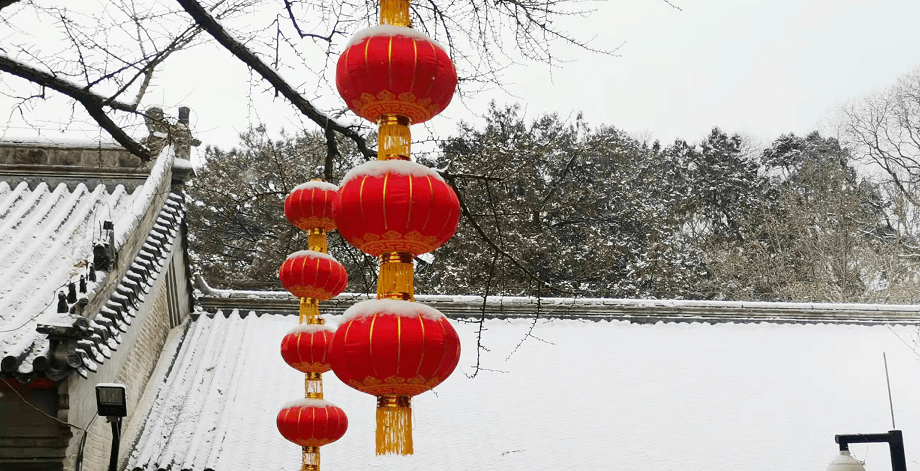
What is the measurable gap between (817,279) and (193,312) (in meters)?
17.3

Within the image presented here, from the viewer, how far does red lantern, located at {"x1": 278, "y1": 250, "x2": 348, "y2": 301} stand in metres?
5.41

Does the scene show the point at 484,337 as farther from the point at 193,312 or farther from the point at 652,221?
the point at 652,221

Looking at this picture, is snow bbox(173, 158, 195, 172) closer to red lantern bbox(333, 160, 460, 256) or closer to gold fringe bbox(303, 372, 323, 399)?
gold fringe bbox(303, 372, 323, 399)

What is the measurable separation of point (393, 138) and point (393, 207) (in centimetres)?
39

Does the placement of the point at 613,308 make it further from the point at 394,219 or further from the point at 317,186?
the point at 394,219

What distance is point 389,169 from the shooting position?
2994 mm

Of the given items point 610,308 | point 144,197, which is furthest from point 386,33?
point 610,308

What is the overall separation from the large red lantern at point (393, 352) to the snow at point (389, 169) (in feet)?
1.56

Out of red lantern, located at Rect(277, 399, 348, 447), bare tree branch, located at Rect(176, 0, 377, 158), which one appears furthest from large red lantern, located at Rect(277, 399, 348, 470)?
bare tree branch, located at Rect(176, 0, 377, 158)

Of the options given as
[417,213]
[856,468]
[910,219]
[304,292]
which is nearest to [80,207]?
[304,292]

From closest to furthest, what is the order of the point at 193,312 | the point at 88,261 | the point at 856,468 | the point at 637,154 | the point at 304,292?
the point at 304,292
the point at 856,468
the point at 88,261
the point at 193,312
the point at 637,154

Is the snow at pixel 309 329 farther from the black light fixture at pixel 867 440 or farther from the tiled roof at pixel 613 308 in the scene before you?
the tiled roof at pixel 613 308

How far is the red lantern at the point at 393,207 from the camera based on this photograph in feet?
9.66

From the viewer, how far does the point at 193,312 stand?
11.0 meters
